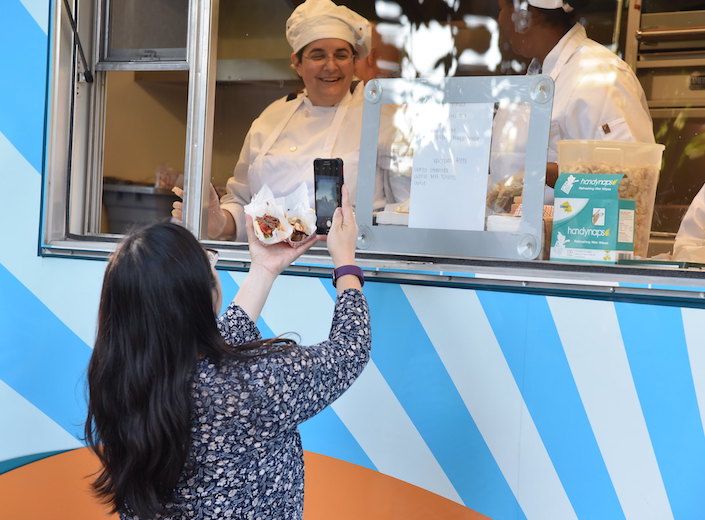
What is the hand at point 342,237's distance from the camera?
170cm

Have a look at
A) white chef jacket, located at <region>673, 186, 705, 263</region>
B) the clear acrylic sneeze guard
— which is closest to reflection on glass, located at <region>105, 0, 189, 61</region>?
the clear acrylic sneeze guard

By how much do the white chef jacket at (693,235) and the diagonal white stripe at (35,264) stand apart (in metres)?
1.55

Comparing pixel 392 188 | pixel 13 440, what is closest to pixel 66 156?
pixel 13 440

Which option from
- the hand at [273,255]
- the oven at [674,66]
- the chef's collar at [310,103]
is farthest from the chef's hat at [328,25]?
the oven at [674,66]

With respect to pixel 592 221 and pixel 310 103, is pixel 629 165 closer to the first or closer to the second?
pixel 592 221

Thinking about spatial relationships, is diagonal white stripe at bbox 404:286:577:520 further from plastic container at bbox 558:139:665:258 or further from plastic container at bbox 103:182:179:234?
plastic container at bbox 103:182:179:234

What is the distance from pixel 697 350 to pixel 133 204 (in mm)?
1745

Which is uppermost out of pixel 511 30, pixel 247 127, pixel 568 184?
pixel 511 30

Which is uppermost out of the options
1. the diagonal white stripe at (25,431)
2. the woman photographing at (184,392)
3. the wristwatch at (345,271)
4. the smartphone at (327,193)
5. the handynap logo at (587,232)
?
the smartphone at (327,193)

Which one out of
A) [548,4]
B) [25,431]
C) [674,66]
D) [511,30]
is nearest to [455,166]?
[548,4]

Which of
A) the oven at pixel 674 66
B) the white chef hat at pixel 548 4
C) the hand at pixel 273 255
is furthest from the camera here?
the oven at pixel 674 66

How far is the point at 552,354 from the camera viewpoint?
1804 mm

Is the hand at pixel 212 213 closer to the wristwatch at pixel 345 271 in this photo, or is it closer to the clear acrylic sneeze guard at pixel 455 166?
the clear acrylic sneeze guard at pixel 455 166

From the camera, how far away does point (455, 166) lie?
6.51ft
